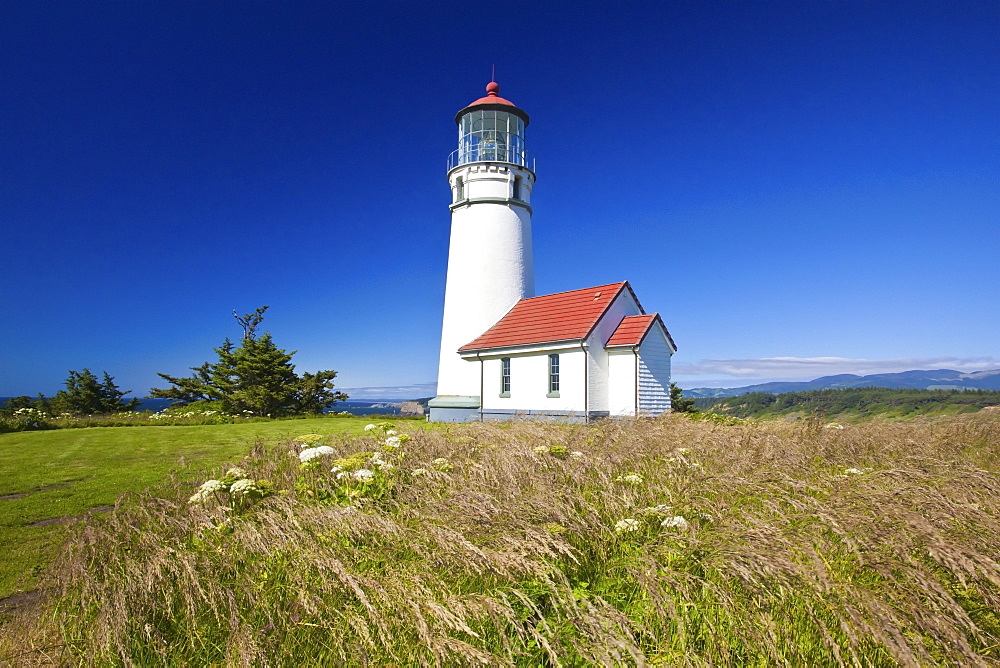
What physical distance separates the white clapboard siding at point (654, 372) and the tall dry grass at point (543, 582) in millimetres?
13350

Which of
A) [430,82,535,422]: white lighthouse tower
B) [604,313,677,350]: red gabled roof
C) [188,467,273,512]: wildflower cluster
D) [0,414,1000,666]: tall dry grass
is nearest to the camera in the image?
[0,414,1000,666]: tall dry grass

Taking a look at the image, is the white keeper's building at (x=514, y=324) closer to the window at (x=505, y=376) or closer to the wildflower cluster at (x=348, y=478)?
the window at (x=505, y=376)

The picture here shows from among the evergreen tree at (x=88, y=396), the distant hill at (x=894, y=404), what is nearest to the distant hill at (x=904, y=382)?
the distant hill at (x=894, y=404)

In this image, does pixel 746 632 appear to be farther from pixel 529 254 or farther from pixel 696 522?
pixel 529 254

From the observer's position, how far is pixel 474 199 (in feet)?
68.1

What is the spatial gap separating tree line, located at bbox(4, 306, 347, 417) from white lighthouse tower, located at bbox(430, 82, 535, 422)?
24.0 feet

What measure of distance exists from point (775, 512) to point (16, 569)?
5.86m

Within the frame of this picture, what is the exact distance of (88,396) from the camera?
1155 inches

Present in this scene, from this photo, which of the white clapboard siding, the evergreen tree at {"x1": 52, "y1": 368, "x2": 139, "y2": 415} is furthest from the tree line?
the white clapboard siding

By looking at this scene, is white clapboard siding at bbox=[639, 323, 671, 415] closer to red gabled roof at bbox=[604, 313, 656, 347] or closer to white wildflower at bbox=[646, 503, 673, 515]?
red gabled roof at bbox=[604, 313, 656, 347]

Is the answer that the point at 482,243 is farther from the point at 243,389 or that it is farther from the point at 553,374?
the point at 243,389

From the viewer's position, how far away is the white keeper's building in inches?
683

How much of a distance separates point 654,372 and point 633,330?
5.43 ft

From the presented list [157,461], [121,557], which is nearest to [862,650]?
[121,557]
